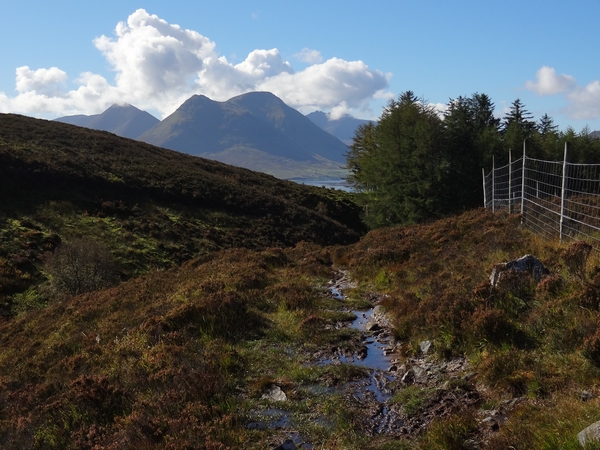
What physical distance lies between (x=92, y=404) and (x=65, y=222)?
26.2 m

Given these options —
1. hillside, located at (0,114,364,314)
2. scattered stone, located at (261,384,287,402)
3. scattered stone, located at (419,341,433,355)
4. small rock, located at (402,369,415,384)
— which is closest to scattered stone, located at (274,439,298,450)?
scattered stone, located at (261,384,287,402)

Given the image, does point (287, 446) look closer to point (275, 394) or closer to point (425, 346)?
point (275, 394)

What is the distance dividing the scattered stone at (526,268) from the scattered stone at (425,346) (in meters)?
1.85

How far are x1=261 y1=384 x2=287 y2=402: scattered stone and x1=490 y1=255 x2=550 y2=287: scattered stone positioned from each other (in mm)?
4524

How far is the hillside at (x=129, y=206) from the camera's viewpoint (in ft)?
89.0

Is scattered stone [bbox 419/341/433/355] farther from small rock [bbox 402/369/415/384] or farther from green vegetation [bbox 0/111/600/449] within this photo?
small rock [bbox 402/369/415/384]

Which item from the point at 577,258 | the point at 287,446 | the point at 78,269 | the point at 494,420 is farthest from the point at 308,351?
the point at 78,269

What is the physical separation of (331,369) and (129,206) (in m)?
30.8

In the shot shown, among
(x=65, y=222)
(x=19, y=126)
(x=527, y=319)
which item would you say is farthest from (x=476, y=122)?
(x=19, y=126)

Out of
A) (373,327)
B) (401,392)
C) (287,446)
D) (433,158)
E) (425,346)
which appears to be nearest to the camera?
(287,446)

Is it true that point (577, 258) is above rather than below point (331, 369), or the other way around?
above

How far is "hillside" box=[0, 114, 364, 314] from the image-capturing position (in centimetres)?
2712

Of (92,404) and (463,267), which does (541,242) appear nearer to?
(463,267)

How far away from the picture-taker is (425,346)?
787 cm
